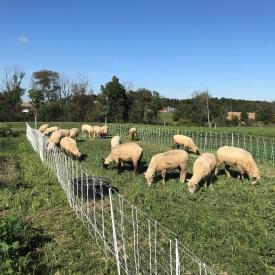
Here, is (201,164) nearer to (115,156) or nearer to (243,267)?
(115,156)

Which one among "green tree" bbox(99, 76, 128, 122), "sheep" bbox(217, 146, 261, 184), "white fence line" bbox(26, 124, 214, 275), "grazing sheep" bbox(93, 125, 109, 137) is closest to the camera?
"white fence line" bbox(26, 124, 214, 275)

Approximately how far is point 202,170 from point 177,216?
3.64 metres

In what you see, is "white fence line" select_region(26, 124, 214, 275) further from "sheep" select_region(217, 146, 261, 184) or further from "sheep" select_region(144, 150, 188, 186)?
"sheep" select_region(217, 146, 261, 184)

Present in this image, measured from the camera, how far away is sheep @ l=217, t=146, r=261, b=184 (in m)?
15.0

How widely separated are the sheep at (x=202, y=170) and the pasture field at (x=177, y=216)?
273 millimetres

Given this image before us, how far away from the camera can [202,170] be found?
45.2 ft

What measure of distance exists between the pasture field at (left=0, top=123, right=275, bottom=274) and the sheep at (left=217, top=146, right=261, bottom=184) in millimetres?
358

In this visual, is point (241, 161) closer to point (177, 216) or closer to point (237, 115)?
point (177, 216)

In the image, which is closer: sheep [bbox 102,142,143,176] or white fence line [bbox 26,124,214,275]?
white fence line [bbox 26,124,214,275]

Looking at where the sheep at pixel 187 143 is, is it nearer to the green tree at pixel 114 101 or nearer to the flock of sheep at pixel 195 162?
the flock of sheep at pixel 195 162

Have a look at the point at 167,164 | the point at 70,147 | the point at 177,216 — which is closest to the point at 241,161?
the point at 167,164

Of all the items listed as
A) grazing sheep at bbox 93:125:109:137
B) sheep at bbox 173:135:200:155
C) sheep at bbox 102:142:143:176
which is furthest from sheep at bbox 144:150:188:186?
grazing sheep at bbox 93:125:109:137

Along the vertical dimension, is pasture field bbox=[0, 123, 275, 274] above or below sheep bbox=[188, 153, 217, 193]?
below

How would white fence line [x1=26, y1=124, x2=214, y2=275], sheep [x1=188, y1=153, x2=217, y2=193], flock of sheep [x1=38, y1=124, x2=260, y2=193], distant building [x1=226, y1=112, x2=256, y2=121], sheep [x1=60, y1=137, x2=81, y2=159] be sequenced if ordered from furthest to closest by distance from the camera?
distant building [x1=226, y1=112, x2=256, y2=121] → sheep [x1=60, y1=137, x2=81, y2=159] → flock of sheep [x1=38, y1=124, x2=260, y2=193] → sheep [x1=188, y1=153, x2=217, y2=193] → white fence line [x1=26, y1=124, x2=214, y2=275]
